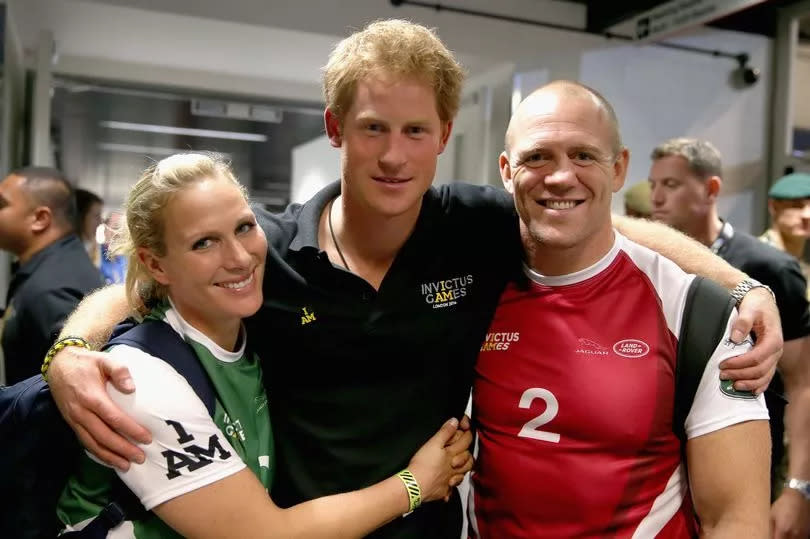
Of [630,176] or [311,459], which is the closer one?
[311,459]

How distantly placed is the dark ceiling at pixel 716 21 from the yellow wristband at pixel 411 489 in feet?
16.1

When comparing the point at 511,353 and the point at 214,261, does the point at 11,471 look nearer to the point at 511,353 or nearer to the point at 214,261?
the point at 214,261

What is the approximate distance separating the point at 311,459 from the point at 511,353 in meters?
0.53

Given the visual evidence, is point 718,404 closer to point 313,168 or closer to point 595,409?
point 595,409

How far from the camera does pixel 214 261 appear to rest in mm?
1492

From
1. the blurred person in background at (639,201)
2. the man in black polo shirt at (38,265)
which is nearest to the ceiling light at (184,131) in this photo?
the man in black polo shirt at (38,265)

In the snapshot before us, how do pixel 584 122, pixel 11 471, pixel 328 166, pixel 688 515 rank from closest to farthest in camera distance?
pixel 11 471 → pixel 688 515 → pixel 584 122 → pixel 328 166

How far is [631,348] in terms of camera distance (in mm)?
1613

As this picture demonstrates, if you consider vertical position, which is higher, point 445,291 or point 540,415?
point 445,291

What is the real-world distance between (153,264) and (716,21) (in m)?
5.97

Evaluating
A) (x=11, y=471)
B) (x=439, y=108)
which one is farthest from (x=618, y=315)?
(x=11, y=471)

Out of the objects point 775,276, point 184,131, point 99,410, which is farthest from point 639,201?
point 184,131

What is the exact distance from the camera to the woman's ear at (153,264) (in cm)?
152

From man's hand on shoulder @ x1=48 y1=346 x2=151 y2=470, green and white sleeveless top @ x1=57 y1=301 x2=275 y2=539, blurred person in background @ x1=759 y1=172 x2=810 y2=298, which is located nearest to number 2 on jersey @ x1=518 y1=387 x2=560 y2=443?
green and white sleeveless top @ x1=57 y1=301 x2=275 y2=539
